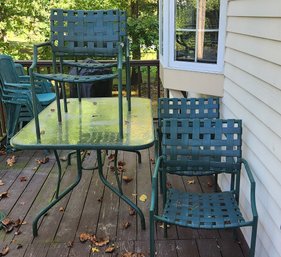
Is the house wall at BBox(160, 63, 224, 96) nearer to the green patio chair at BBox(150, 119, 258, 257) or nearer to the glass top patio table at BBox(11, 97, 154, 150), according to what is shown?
the glass top patio table at BBox(11, 97, 154, 150)

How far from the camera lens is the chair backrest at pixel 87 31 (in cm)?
248

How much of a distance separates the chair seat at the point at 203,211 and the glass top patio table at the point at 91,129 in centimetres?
43

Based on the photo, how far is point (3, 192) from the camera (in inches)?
126

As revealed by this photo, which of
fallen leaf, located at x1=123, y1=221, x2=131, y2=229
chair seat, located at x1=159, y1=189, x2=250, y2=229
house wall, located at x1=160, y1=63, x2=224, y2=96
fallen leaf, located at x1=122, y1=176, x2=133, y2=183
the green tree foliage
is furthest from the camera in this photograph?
the green tree foliage

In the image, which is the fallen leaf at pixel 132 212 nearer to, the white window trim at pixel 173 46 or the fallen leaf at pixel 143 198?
the fallen leaf at pixel 143 198

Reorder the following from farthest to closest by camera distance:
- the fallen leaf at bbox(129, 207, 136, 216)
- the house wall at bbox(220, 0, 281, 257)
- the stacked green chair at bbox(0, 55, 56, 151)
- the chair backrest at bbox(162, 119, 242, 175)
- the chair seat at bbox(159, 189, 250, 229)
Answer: the stacked green chair at bbox(0, 55, 56, 151), the fallen leaf at bbox(129, 207, 136, 216), the chair backrest at bbox(162, 119, 242, 175), the chair seat at bbox(159, 189, 250, 229), the house wall at bbox(220, 0, 281, 257)

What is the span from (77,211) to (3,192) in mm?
809

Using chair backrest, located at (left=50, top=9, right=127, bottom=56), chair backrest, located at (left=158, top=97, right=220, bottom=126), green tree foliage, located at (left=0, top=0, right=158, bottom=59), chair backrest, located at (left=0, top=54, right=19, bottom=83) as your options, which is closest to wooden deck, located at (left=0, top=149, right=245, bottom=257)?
chair backrest, located at (left=158, top=97, right=220, bottom=126)

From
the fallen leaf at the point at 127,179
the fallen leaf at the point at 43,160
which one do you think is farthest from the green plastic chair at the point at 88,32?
the fallen leaf at the point at 43,160

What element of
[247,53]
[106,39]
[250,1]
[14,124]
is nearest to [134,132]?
[106,39]

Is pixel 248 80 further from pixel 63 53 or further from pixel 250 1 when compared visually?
pixel 63 53

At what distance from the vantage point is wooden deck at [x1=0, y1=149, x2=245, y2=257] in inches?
94.7

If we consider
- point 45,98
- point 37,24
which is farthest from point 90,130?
point 37,24

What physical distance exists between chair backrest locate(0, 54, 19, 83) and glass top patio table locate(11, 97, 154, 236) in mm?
1299
